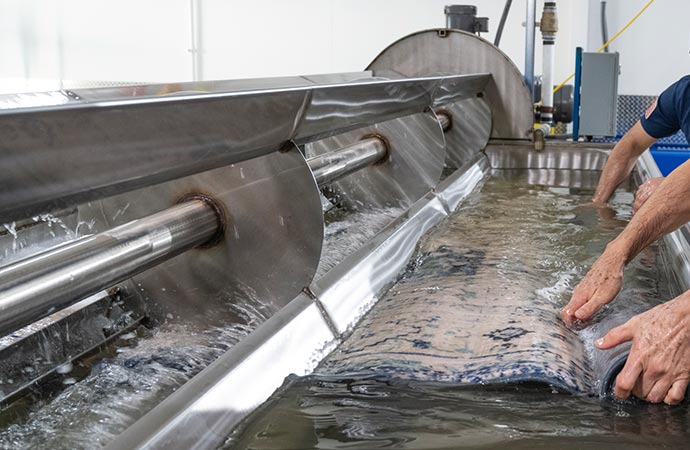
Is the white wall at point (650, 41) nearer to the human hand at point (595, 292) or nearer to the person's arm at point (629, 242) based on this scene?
the person's arm at point (629, 242)

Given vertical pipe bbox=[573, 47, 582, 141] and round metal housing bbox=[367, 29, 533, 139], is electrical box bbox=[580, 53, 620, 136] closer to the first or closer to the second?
vertical pipe bbox=[573, 47, 582, 141]

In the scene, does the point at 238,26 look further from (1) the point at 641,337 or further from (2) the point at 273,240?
(1) the point at 641,337

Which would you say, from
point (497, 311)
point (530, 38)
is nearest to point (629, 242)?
point (497, 311)

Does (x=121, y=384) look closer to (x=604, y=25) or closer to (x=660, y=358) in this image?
(x=660, y=358)

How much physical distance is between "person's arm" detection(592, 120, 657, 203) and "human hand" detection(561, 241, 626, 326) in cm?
151

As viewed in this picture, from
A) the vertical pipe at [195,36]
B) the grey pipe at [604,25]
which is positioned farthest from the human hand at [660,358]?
the vertical pipe at [195,36]

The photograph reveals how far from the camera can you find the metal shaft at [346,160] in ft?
7.59

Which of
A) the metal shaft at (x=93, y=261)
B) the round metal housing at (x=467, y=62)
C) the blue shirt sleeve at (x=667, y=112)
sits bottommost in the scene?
the metal shaft at (x=93, y=261)

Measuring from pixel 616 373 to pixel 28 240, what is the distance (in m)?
1.31

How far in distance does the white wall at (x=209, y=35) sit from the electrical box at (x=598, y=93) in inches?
114

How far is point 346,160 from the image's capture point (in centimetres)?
253

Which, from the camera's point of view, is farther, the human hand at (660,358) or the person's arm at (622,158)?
the person's arm at (622,158)

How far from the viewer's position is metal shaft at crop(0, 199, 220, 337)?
1048 millimetres

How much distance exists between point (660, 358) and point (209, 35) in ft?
24.4
